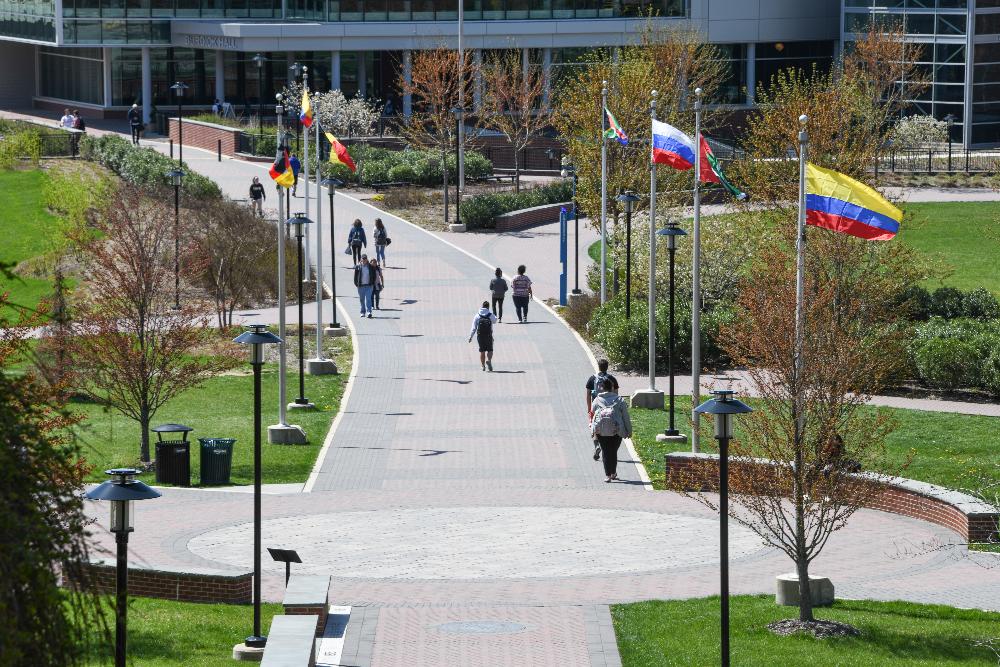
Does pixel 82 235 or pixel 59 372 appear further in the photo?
pixel 82 235

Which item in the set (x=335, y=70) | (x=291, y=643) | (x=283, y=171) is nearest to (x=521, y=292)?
(x=283, y=171)

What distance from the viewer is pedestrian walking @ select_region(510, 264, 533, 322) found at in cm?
3928

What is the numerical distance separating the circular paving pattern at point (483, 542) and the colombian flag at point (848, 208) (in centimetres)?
427

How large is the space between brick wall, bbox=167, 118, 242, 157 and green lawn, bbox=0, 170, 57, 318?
755 cm

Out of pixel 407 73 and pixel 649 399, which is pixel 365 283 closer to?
pixel 649 399

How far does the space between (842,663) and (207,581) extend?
285 inches

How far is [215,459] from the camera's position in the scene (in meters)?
26.0

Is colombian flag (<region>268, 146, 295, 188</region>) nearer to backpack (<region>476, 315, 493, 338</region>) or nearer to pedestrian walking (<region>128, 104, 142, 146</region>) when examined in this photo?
backpack (<region>476, 315, 493, 338</region>)

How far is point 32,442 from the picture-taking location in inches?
346

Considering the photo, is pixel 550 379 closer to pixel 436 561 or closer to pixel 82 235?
pixel 436 561

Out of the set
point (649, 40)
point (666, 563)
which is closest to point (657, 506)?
point (666, 563)

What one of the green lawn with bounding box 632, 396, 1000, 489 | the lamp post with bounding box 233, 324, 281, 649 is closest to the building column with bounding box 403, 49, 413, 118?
the green lawn with bounding box 632, 396, 1000, 489

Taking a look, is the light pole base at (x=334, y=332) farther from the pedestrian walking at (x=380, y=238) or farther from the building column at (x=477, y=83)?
the building column at (x=477, y=83)

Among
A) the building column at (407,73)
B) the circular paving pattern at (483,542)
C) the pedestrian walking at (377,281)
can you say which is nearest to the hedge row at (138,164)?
the pedestrian walking at (377,281)
